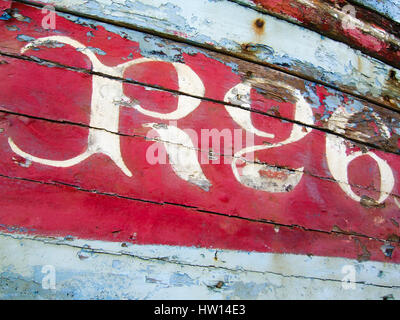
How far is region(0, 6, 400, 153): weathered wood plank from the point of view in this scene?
95 centimetres

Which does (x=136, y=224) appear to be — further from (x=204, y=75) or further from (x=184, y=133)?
(x=204, y=75)

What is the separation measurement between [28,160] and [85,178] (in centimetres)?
16

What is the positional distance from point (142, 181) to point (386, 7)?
138cm

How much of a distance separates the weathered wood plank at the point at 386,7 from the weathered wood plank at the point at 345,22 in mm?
23

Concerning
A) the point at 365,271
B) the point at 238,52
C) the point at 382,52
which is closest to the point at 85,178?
the point at 238,52

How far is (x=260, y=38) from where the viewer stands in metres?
1.20

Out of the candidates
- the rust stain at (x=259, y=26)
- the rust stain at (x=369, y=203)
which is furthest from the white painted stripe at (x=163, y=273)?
the rust stain at (x=259, y=26)

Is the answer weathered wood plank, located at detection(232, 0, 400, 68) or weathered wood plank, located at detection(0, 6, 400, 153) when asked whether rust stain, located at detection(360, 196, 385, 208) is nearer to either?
weathered wood plank, located at detection(0, 6, 400, 153)

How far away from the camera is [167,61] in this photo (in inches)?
42.3

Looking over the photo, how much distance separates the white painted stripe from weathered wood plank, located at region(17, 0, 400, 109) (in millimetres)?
715

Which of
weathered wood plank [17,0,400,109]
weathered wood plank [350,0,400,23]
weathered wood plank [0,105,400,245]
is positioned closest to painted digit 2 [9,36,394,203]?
weathered wood plank [0,105,400,245]

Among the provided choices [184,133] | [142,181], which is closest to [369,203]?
[184,133]
